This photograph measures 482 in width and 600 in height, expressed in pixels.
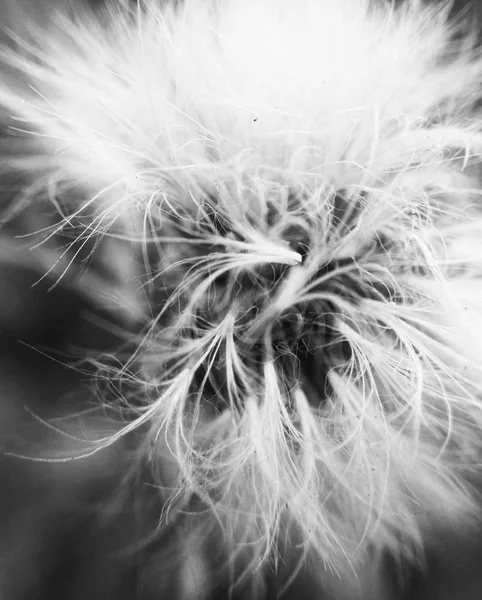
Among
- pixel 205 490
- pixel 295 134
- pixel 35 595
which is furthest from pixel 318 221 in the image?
pixel 35 595

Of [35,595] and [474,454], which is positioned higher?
[474,454]

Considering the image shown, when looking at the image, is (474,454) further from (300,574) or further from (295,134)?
(295,134)

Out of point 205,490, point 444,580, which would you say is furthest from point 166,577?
point 444,580

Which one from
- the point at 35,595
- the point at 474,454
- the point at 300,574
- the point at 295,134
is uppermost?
the point at 295,134

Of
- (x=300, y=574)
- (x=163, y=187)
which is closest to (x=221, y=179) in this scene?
(x=163, y=187)

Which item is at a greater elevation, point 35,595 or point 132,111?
point 132,111

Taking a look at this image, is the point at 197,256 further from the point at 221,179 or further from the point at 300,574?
the point at 300,574
